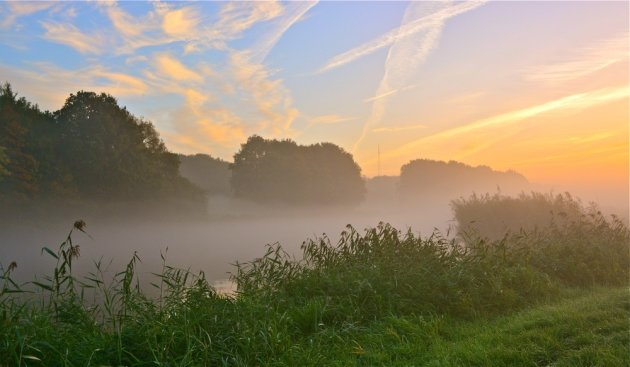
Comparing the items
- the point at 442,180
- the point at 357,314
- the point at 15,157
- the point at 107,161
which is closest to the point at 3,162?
the point at 15,157

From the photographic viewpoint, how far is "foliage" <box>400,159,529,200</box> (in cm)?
7975

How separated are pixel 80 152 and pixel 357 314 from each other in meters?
33.9

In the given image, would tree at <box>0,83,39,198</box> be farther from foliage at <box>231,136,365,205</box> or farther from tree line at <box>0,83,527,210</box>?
foliage at <box>231,136,365,205</box>

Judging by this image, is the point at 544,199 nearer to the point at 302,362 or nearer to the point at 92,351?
the point at 302,362

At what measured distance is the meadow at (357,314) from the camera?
4.61m

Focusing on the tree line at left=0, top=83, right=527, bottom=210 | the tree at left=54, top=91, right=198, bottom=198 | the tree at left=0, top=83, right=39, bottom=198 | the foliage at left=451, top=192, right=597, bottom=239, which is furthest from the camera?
the tree at left=54, top=91, right=198, bottom=198

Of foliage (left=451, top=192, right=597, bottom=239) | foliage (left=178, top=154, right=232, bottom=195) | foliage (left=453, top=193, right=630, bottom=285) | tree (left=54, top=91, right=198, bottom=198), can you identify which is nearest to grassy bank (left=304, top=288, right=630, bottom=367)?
foliage (left=453, top=193, right=630, bottom=285)

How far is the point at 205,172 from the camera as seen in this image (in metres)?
69.9

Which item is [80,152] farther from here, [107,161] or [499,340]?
[499,340]

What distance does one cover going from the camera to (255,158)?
56.0 meters

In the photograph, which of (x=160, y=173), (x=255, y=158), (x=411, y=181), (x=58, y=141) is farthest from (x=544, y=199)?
(x=411, y=181)

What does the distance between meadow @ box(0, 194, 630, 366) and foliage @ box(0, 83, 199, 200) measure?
1057 inches

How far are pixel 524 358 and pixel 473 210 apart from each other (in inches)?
867

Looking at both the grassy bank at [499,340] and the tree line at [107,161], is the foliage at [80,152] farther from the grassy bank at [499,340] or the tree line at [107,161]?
the grassy bank at [499,340]
